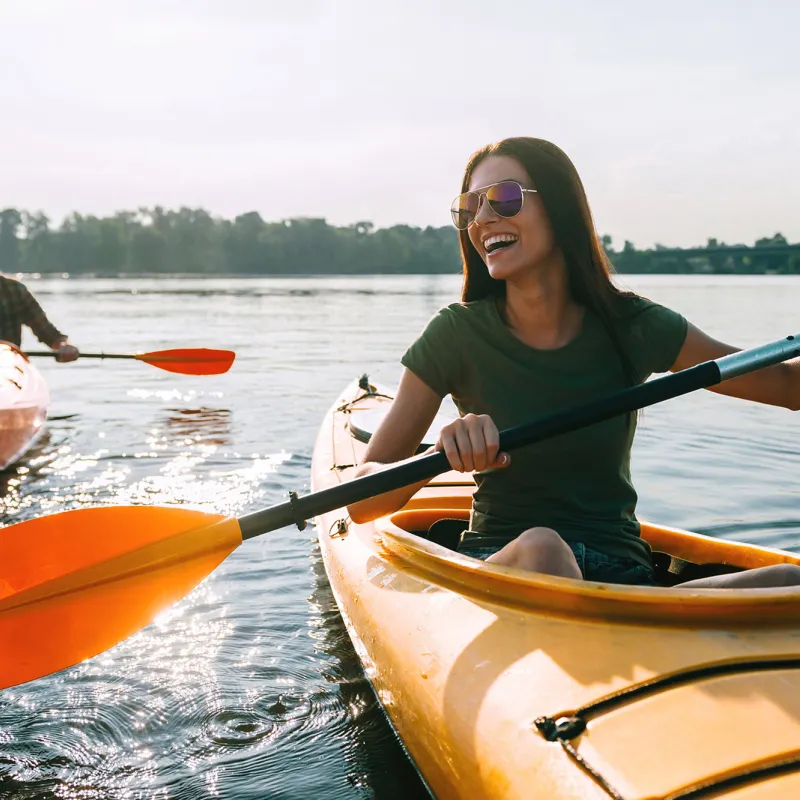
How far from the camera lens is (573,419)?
224cm

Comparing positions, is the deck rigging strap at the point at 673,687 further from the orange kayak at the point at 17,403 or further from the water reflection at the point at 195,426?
the water reflection at the point at 195,426

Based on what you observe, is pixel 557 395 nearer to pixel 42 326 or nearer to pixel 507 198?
pixel 507 198

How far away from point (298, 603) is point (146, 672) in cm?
96

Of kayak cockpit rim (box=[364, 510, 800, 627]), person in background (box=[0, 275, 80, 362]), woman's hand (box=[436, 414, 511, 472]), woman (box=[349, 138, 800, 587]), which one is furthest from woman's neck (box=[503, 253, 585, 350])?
person in background (box=[0, 275, 80, 362])

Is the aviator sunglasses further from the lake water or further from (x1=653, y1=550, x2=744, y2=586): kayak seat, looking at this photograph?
the lake water

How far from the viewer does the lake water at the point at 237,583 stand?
9.07 feet

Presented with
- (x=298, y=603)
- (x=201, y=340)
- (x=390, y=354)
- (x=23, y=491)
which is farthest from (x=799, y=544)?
(x=201, y=340)

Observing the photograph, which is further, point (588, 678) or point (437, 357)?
point (437, 357)

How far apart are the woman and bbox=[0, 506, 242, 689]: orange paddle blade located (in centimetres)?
69

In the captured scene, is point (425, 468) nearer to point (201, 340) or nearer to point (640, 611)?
point (640, 611)

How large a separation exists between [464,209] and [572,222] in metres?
0.31

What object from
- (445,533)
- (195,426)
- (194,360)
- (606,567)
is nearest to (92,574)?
(445,533)

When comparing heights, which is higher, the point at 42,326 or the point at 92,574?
the point at 42,326

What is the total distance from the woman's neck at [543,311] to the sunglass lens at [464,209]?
223 millimetres
